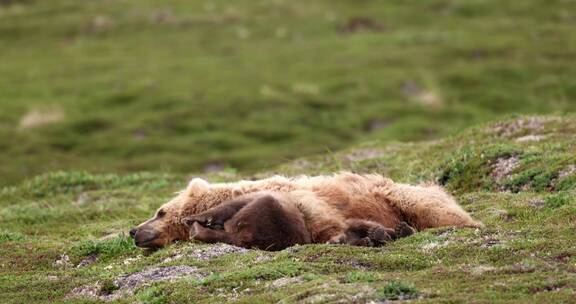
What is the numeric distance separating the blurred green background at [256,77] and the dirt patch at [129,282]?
21.7m

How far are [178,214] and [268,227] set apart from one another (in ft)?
6.20

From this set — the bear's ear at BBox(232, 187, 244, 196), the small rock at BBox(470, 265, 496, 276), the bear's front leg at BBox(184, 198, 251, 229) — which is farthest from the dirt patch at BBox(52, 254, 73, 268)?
the small rock at BBox(470, 265, 496, 276)

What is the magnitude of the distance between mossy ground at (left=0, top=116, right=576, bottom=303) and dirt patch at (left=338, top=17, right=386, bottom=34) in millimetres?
36670

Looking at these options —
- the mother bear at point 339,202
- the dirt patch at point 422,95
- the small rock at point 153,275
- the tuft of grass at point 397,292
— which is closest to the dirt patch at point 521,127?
the mother bear at point 339,202

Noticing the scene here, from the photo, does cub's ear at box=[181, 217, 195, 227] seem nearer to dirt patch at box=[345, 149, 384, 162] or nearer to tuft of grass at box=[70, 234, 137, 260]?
tuft of grass at box=[70, 234, 137, 260]

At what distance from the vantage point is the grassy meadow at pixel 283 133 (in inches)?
476

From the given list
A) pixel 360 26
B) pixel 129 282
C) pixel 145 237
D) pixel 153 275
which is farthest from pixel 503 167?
pixel 360 26

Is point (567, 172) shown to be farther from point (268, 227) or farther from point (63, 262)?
point (63, 262)

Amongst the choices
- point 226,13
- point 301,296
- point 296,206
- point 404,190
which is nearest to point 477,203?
point 404,190

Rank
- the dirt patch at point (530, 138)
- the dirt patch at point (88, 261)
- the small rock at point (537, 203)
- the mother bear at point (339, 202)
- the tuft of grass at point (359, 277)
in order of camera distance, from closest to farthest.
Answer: the tuft of grass at point (359, 277), the mother bear at point (339, 202), the dirt patch at point (88, 261), the small rock at point (537, 203), the dirt patch at point (530, 138)

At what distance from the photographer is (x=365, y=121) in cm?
4512

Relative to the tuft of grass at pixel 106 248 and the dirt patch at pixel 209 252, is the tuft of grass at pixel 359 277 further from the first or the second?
the tuft of grass at pixel 106 248

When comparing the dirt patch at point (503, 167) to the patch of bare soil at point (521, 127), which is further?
the patch of bare soil at point (521, 127)

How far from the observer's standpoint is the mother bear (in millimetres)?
14406
